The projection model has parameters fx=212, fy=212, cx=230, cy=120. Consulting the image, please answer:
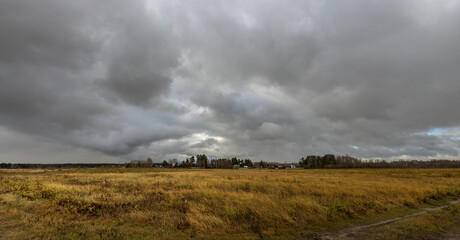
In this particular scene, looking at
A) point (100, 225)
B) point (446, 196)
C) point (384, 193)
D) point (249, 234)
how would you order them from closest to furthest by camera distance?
point (249, 234)
point (100, 225)
point (384, 193)
point (446, 196)

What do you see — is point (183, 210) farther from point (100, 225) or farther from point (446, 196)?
point (446, 196)

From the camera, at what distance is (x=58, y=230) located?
364 inches

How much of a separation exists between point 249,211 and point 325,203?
6221 millimetres

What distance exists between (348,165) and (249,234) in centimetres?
19165

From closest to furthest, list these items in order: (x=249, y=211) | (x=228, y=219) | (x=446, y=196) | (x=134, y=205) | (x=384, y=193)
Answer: (x=228, y=219) < (x=249, y=211) < (x=134, y=205) < (x=384, y=193) < (x=446, y=196)

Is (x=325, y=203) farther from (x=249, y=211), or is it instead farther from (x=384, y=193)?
(x=384, y=193)

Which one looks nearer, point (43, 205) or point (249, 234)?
point (249, 234)

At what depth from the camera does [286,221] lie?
10.7m

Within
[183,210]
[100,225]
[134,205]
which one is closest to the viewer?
[100,225]

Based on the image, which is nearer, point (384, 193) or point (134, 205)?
point (134, 205)

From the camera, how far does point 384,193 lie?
1973 cm

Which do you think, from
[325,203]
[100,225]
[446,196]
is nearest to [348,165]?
[446,196]

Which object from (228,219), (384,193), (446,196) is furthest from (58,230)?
(446,196)

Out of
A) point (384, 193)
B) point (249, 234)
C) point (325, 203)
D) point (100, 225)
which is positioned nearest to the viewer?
point (249, 234)
